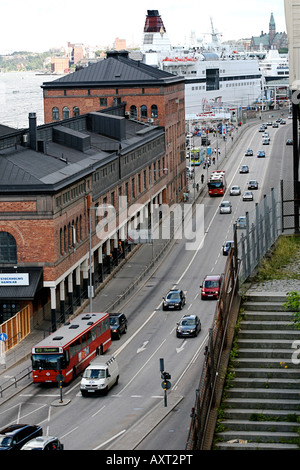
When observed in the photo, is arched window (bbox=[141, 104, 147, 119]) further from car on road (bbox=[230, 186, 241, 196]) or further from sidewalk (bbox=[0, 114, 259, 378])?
sidewalk (bbox=[0, 114, 259, 378])

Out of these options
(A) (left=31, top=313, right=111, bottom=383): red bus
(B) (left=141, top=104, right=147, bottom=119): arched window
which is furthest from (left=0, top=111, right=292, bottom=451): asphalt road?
(B) (left=141, top=104, right=147, bottom=119): arched window

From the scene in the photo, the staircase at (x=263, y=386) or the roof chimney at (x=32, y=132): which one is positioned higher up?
the roof chimney at (x=32, y=132)

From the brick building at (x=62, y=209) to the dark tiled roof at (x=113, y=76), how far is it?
17.0 metres

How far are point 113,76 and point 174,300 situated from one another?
165ft

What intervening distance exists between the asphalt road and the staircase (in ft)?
48.7

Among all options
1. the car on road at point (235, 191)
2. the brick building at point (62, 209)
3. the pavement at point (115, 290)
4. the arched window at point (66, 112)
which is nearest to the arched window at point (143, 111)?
the arched window at point (66, 112)

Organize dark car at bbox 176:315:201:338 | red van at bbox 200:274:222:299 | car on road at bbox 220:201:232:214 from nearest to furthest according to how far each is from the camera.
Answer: dark car at bbox 176:315:201:338
red van at bbox 200:274:222:299
car on road at bbox 220:201:232:214

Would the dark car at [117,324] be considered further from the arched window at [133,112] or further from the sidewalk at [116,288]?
the arched window at [133,112]

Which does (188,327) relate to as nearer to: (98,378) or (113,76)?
(98,378)

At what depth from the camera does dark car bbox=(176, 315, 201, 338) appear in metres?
55.4

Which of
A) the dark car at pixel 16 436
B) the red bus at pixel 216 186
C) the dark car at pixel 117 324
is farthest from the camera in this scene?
the red bus at pixel 216 186

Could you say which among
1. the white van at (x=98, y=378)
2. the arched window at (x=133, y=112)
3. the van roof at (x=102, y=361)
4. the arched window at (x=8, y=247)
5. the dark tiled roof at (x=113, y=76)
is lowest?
the white van at (x=98, y=378)

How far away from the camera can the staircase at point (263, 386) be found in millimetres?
17328
